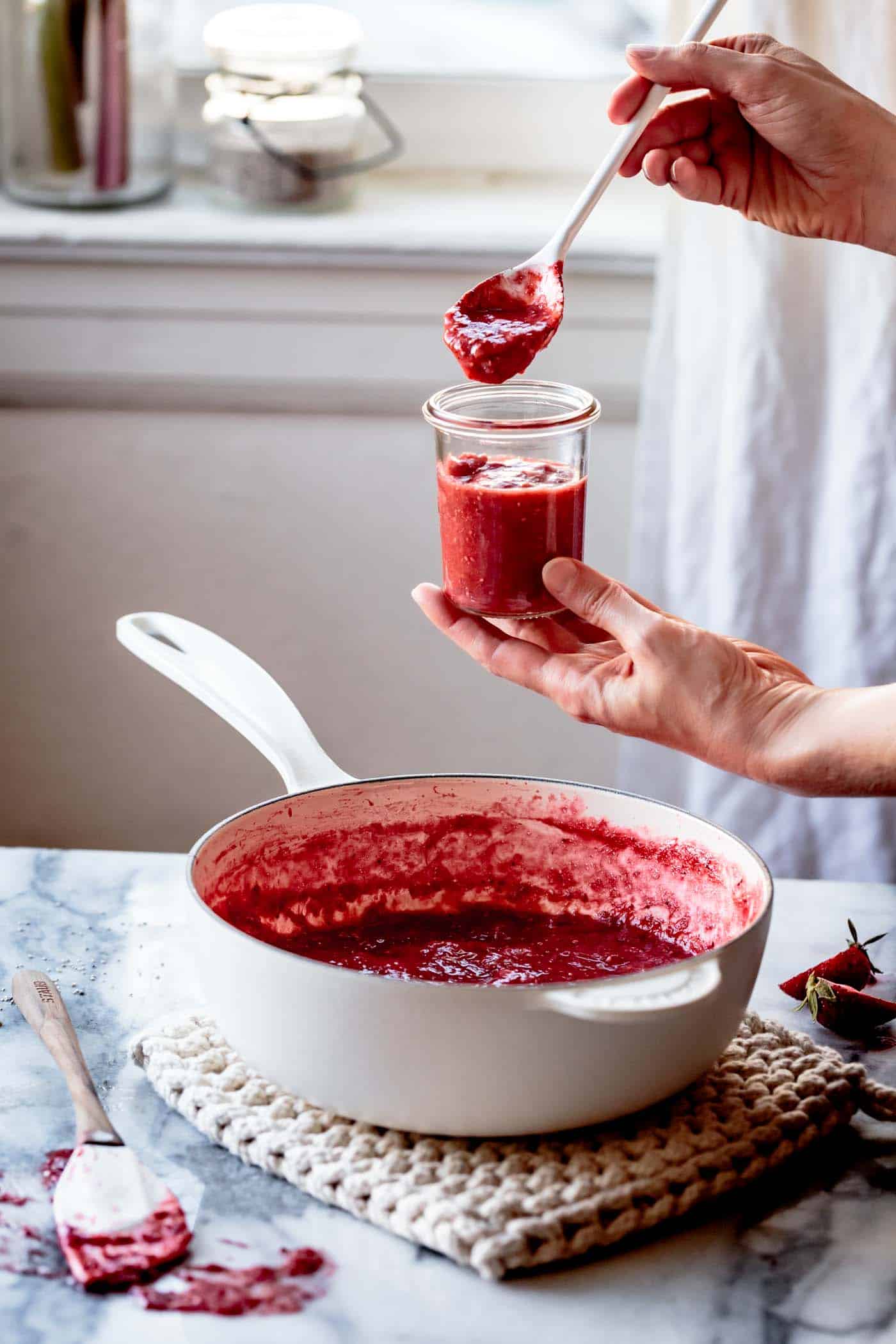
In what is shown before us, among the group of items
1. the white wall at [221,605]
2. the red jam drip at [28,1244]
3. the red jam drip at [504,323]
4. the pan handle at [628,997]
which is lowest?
the white wall at [221,605]

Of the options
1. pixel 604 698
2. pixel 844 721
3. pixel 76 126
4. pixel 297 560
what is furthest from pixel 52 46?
pixel 844 721

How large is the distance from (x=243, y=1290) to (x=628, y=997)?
0.27 metres

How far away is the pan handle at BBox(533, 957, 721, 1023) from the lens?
32.6 inches

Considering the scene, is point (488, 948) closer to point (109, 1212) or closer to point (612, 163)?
point (109, 1212)

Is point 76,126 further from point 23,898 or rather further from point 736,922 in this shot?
point 736,922

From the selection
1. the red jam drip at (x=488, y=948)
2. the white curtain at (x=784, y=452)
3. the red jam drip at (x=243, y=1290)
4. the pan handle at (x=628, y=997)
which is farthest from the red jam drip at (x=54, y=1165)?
the white curtain at (x=784, y=452)

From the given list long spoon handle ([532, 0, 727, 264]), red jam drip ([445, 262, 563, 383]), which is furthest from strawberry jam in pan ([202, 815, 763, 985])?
long spoon handle ([532, 0, 727, 264])

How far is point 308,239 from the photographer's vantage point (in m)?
2.16

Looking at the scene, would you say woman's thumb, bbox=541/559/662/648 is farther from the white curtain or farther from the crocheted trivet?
the white curtain

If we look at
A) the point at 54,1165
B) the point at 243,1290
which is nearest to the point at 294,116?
the point at 54,1165

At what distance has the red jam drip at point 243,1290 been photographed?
833 mm

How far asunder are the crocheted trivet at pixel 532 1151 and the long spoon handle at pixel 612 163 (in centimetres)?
65

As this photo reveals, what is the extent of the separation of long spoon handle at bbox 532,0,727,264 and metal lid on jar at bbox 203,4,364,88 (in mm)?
1028

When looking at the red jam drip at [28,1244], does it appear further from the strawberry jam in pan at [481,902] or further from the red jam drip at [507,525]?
the red jam drip at [507,525]
